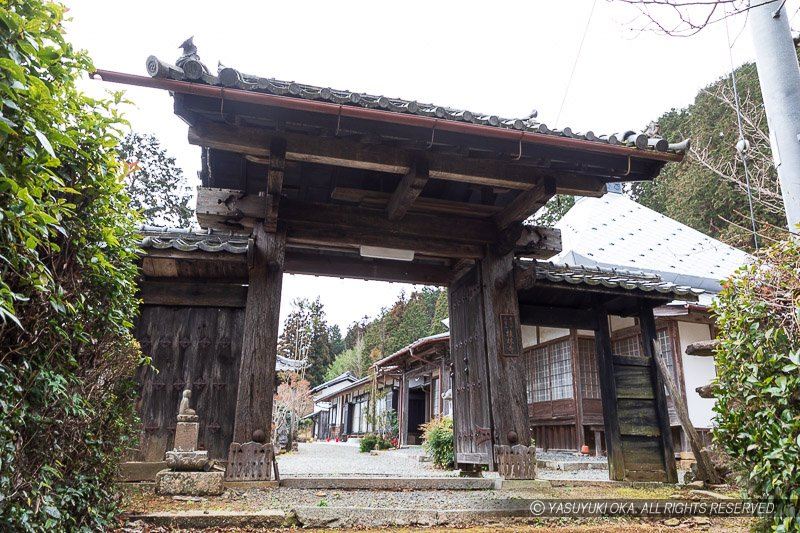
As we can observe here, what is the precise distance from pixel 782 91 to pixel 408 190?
3.30m

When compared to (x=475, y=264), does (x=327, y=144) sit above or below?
above

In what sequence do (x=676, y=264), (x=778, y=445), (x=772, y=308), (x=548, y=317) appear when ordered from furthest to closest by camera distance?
(x=676, y=264) → (x=548, y=317) → (x=772, y=308) → (x=778, y=445)

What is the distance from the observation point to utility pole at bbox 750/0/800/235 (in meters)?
4.13

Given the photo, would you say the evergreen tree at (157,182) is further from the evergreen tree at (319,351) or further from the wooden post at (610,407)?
the wooden post at (610,407)

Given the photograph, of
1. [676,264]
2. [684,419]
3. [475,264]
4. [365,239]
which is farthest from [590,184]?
[676,264]

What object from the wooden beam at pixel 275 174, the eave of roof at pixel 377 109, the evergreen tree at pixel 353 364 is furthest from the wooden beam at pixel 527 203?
the evergreen tree at pixel 353 364

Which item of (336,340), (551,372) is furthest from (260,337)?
(336,340)

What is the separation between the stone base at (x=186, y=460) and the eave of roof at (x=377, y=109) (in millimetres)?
3092

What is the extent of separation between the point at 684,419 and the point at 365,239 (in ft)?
14.9

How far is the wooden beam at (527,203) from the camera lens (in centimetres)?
551

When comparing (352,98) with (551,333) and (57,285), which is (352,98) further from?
(551,333)

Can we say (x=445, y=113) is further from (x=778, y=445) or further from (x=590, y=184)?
(x=778, y=445)

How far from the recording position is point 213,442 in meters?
5.75

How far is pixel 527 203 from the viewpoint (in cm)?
577
